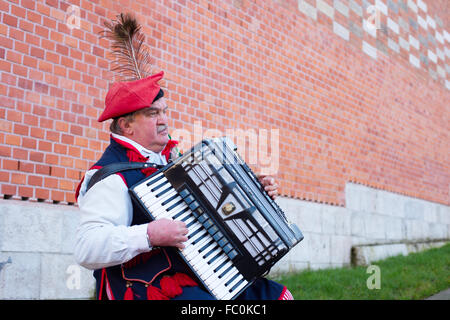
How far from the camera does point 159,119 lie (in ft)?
9.02

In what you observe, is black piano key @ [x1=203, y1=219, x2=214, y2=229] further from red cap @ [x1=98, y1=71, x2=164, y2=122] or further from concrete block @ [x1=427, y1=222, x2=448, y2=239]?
concrete block @ [x1=427, y1=222, x2=448, y2=239]

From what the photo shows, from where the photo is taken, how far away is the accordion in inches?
92.2

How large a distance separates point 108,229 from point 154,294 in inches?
13.9

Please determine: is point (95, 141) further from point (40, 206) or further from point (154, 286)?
point (154, 286)

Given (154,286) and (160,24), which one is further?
(160,24)

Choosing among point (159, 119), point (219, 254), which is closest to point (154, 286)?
point (219, 254)

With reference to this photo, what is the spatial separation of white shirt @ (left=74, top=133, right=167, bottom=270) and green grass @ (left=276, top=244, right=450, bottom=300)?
3243 mm

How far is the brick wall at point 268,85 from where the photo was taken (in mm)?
4211

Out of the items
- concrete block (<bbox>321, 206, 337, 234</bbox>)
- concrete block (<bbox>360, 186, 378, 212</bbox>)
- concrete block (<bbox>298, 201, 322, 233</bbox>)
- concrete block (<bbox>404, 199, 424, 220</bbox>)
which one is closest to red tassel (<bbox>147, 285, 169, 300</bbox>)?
concrete block (<bbox>298, 201, 322, 233</bbox>)

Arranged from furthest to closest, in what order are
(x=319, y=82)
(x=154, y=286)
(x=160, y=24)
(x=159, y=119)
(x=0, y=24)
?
(x=319, y=82) < (x=160, y=24) < (x=0, y=24) < (x=159, y=119) < (x=154, y=286)

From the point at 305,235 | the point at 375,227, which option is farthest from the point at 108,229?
the point at 375,227

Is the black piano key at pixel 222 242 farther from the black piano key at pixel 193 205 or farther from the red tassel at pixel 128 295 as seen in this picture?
the red tassel at pixel 128 295
